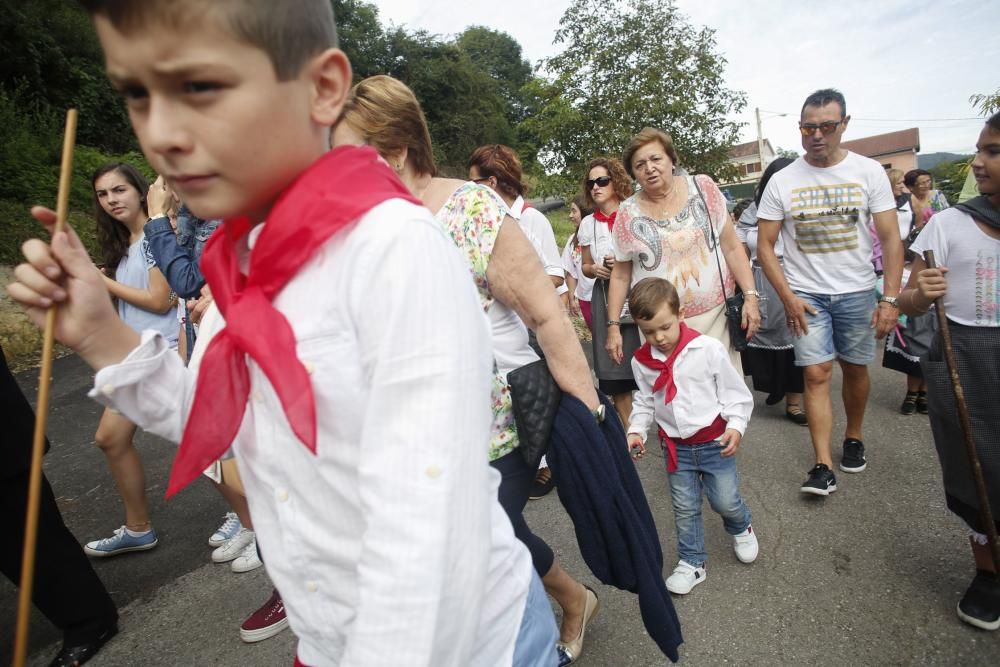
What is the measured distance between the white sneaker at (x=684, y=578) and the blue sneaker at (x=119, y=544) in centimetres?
288

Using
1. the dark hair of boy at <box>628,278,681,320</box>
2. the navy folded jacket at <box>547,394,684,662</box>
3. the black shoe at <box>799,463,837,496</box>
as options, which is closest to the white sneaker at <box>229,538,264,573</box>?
the navy folded jacket at <box>547,394,684,662</box>

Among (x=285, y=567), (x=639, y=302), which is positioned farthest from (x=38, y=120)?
(x=285, y=567)

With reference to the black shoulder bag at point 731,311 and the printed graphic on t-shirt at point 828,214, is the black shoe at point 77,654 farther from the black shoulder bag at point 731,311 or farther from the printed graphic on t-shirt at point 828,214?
the printed graphic on t-shirt at point 828,214

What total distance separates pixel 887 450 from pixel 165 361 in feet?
14.6

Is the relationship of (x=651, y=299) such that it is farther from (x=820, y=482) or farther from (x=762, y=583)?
(x=820, y=482)

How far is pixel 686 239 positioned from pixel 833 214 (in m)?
1.02

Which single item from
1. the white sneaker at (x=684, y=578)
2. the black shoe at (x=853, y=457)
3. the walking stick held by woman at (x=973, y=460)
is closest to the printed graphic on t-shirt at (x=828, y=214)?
the black shoe at (x=853, y=457)

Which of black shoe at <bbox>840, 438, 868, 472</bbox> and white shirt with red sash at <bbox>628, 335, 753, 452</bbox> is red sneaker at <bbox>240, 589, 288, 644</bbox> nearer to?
white shirt with red sash at <bbox>628, 335, 753, 452</bbox>

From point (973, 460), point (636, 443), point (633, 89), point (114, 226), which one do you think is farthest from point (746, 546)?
point (633, 89)

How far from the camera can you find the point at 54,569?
8.57ft

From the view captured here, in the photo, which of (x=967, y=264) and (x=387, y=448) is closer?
(x=387, y=448)

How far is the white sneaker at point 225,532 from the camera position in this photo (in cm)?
357

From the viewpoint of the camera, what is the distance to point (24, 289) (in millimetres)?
1000

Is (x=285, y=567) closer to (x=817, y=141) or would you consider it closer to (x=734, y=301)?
(x=734, y=301)
